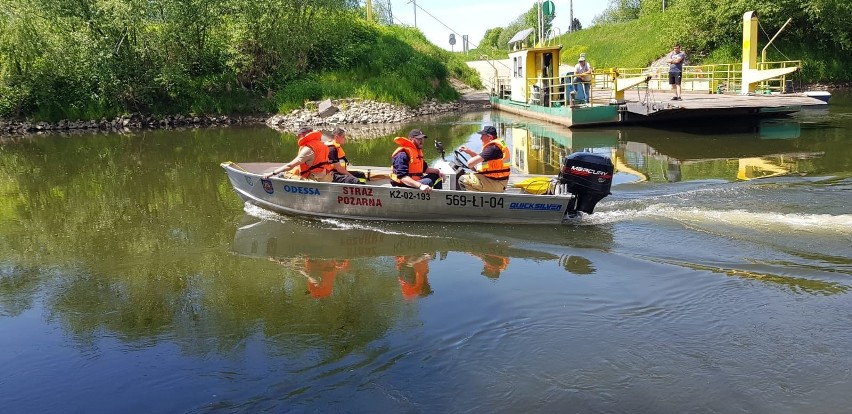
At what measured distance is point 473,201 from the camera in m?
9.52

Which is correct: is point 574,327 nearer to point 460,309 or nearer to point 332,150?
point 460,309

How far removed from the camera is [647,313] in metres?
6.35

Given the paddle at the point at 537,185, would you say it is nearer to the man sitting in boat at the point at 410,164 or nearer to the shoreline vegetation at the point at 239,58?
the man sitting in boat at the point at 410,164

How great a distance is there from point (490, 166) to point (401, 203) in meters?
1.38

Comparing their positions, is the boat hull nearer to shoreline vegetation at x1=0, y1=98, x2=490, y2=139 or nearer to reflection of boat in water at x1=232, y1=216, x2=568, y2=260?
reflection of boat in water at x1=232, y1=216, x2=568, y2=260

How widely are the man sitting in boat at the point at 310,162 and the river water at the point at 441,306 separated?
71cm

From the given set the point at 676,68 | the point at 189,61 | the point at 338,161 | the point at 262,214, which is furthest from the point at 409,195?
the point at 189,61

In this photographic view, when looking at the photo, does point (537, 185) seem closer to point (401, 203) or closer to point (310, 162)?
point (401, 203)

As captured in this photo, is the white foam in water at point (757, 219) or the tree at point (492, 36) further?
the tree at point (492, 36)

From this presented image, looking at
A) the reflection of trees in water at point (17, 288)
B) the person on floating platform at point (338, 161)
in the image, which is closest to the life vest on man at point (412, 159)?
the person on floating platform at point (338, 161)

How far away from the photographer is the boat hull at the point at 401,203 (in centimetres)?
941

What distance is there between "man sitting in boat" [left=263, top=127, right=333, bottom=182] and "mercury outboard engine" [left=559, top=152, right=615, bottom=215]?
3.58m

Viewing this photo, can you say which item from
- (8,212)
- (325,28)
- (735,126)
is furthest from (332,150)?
(325,28)

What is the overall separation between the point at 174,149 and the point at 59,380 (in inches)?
671
